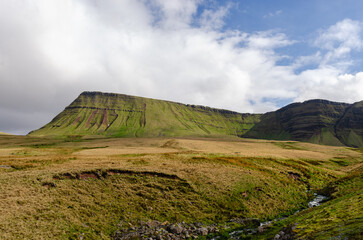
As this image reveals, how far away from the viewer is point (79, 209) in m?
25.2

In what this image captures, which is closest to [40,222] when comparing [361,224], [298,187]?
[361,224]

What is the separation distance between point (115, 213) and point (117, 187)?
5672 millimetres

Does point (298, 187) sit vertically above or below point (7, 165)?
below

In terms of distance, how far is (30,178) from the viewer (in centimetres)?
2992

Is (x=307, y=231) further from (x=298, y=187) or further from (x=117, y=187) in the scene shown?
(x=298, y=187)

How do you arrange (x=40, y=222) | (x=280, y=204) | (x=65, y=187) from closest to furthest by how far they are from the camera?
(x=40, y=222) → (x=65, y=187) → (x=280, y=204)

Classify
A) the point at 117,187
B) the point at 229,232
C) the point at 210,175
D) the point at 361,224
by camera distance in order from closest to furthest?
the point at 361,224, the point at 229,232, the point at 117,187, the point at 210,175

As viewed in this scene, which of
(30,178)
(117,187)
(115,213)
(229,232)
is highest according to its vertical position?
(30,178)

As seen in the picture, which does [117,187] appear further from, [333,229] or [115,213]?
[333,229]

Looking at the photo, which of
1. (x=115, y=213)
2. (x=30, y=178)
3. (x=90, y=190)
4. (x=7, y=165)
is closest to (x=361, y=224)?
(x=115, y=213)

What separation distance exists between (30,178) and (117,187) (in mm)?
12428

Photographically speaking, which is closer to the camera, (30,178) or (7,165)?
(30,178)

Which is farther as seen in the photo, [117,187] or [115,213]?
[117,187]

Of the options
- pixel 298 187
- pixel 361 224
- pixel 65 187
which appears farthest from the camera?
pixel 298 187
